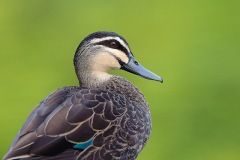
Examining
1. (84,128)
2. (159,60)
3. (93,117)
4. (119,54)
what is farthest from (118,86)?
(159,60)

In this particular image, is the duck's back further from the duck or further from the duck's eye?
the duck's eye

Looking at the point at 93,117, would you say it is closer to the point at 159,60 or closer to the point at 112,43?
the point at 112,43

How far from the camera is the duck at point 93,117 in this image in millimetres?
5641

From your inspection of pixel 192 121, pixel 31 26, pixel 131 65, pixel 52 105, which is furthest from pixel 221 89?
pixel 52 105

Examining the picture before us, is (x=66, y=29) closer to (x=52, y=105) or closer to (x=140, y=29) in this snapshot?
(x=140, y=29)

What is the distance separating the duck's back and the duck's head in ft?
0.90

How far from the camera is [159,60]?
1162 centimetres

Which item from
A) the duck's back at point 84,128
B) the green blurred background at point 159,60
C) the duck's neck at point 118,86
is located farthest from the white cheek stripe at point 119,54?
the green blurred background at point 159,60

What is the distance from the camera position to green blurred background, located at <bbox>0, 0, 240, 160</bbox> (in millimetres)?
9742

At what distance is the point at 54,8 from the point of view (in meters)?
13.2

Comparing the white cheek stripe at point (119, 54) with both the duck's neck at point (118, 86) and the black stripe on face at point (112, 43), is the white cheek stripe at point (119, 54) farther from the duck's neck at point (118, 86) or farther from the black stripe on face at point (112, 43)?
the duck's neck at point (118, 86)

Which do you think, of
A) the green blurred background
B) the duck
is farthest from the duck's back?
the green blurred background

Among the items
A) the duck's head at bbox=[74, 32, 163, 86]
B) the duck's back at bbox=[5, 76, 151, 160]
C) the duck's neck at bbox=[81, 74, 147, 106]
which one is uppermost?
the duck's head at bbox=[74, 32, 163, 86]

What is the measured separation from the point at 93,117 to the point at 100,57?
2.39 feet
